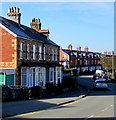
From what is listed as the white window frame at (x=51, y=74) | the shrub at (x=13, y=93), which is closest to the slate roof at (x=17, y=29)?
the white window frame at (x=51, y=74)

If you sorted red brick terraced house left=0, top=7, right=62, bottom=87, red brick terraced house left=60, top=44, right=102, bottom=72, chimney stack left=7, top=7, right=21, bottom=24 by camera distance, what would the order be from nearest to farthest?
red brick terraced house left=0, top=7, right=62, bottom=87 → chimney stack left=7, top=7, right=21, bottom=24 → red brick terraced house left=60, top=44, right=102, bottom=72

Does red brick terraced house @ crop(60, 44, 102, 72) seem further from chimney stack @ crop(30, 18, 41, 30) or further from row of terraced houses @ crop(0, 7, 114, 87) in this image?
row of terraced houses @ crop(0, 7, 114, 87)

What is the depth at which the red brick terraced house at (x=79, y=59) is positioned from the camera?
8014cm

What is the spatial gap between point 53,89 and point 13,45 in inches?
252

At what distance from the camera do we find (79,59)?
8750cm

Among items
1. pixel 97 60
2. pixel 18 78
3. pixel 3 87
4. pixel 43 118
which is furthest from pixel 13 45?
pixel 97 60

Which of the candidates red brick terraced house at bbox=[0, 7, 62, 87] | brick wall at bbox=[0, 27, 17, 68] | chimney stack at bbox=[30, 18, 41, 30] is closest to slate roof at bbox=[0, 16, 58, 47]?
red brick terraced house at bbox=[0, 7, 62, 87]

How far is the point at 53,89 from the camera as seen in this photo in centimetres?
2909

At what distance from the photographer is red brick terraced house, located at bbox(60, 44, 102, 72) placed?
80.1m

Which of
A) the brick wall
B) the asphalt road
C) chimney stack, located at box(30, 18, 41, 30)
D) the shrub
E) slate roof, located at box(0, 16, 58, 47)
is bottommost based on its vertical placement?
the asphalt road

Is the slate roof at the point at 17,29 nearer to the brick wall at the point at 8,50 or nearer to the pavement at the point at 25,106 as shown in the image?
the brick wall at the point at 8,50

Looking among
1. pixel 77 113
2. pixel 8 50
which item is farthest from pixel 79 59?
pixel 77 113

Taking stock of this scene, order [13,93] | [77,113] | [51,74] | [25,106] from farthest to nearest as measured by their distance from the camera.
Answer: [51,74]
[13,93]
[25,106]
[77,113]

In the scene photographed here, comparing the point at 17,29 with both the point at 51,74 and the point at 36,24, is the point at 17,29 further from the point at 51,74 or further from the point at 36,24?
the point at 36,24
